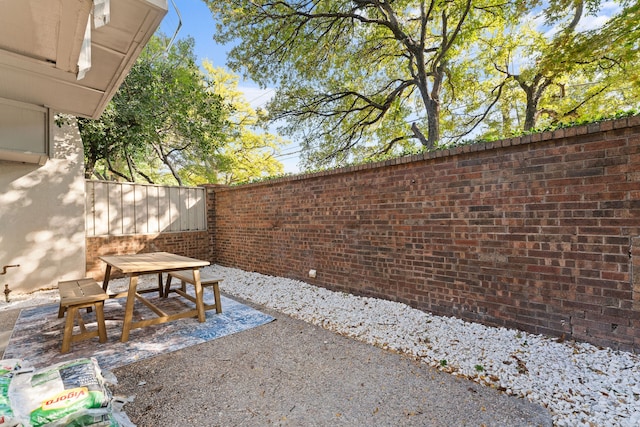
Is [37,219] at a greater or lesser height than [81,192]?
lesser

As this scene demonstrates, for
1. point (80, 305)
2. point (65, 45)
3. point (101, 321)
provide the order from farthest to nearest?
point (101, 321)
point (80, 305)
point (65, 45)

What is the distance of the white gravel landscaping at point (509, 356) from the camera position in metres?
1.86

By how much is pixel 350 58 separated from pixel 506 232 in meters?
6.85

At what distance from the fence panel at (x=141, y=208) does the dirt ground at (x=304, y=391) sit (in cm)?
456

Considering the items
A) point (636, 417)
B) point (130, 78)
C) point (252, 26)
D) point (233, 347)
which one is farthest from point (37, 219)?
point (636, 417)

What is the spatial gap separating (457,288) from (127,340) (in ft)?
11.8

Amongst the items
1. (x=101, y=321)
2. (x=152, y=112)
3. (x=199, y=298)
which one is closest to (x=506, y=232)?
(x=199, y=298)

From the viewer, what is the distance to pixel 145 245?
6.51 metres

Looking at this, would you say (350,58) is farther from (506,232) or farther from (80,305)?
(80,305)

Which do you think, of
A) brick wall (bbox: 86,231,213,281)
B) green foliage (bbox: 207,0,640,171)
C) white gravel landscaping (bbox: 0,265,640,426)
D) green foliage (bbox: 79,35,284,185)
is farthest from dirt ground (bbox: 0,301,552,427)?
green foliage (bbox: 79,35,284,185)

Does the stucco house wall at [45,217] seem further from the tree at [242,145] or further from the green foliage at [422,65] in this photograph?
the tree at [242,145]

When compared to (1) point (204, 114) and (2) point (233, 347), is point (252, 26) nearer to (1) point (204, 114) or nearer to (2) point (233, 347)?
(1) point (204, 114)

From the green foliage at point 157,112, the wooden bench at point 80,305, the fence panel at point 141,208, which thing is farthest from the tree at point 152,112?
the wooden bench at point 80,305

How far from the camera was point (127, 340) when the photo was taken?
308cm
